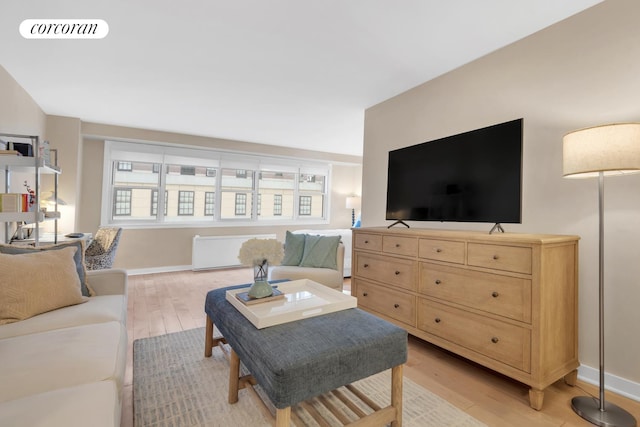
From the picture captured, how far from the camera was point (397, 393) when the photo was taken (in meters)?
1.44

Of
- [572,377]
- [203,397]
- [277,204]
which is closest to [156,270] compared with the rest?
[277,204]

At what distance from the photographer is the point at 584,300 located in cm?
193

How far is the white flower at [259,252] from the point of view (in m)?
1.78

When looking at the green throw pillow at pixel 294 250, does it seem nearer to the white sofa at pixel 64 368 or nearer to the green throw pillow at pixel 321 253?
the green throw pillow at pixel 321 253

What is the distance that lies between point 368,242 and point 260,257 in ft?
4.26

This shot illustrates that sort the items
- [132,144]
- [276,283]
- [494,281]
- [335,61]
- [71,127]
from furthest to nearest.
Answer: [132,144]
[71,127]
[335,61]
[276,283]
[494,281]

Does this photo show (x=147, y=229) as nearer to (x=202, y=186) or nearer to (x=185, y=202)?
(x=185, y=202)

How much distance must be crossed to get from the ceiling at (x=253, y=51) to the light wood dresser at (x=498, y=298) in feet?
4.91

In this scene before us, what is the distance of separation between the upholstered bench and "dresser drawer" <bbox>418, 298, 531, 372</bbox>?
776mm

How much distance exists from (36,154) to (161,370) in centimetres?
210

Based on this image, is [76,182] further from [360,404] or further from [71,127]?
[360,404]

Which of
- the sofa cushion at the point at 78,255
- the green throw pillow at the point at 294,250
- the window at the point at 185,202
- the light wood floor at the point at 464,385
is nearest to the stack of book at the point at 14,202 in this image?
the sofa cushion at the point at 78,255

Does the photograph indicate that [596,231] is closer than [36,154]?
Yes

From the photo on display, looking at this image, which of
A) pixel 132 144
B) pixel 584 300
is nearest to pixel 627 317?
pixel 584 300
